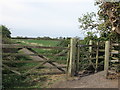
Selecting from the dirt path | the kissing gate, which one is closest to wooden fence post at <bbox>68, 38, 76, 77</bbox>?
the kissing gate

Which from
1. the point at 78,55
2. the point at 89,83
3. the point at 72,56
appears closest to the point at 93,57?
the point at 78,55

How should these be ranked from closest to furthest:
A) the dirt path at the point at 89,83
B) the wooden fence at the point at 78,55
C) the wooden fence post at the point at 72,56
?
the dirt path at the point at 89,83 → the wooden fence at the point at 78,55 → the wooden fence post at the point at 72,56

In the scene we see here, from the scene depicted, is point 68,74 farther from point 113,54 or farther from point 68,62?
point 113,54

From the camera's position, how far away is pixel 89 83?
7.55 metres

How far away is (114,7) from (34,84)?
536 cm

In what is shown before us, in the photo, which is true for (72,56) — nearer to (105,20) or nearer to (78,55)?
(78,55)

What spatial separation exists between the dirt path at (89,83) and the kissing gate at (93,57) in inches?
21.5

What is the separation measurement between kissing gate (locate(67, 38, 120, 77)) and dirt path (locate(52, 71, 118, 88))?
545mm

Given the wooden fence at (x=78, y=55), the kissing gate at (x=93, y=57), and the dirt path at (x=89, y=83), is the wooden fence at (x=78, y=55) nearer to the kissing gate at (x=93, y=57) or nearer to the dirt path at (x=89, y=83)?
the kissing gate at (x=93, y=57)

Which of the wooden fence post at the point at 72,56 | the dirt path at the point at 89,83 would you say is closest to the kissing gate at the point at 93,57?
the wooden fence post at the point at 72,56

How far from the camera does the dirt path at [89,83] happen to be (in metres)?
7.17

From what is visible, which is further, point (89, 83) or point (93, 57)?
point (93, 57)

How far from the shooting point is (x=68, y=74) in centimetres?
847

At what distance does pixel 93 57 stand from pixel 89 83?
109 inches
